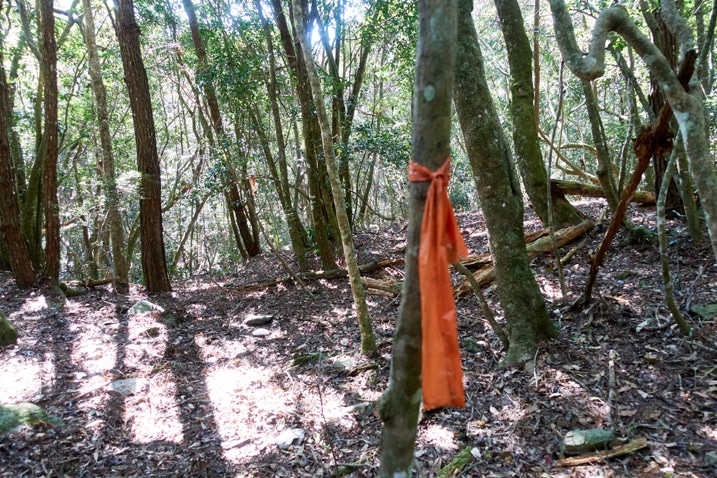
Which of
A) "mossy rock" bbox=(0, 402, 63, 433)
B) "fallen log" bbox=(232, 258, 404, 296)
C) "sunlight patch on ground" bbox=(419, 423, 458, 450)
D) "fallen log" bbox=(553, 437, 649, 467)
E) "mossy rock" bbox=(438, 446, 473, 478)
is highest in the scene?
"fallen log" bbox=(232, 258, 404, 296)

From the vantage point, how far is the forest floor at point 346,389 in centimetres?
321

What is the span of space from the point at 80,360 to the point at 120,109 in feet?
36.5

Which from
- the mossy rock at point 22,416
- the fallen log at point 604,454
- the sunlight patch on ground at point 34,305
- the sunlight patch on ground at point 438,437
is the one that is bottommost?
the sunlight patch on ground at point 438,437

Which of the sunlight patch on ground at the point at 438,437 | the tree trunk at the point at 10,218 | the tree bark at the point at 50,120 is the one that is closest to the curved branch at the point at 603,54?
the sunlight patch on ground at the point at 438,437

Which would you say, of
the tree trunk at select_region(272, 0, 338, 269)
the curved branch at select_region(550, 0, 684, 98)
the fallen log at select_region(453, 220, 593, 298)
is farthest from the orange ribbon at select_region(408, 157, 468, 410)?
the tree trunk at select_region(272, 0, 338, 269)

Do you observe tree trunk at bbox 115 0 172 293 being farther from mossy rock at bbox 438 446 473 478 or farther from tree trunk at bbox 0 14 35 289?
mossy rock at bbox 438 446 473 478

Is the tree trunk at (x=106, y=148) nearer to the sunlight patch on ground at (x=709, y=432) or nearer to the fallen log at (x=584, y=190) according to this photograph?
the fallen log at (x=584, y=190)

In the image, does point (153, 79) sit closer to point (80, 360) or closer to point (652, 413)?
point (80, 360)

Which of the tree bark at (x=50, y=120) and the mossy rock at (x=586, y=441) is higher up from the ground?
the tree bark at (x=50, y=120)

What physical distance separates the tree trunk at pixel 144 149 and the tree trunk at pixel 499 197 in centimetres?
588

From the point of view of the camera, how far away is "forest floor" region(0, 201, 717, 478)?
3.21 m

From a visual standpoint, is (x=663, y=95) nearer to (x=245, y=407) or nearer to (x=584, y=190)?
(x=584, y=190)

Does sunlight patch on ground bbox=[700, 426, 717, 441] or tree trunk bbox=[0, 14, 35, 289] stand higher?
tree trunk bbox=[0, 14, 35, 289]

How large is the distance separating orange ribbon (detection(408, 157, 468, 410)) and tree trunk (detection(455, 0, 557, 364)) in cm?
225
